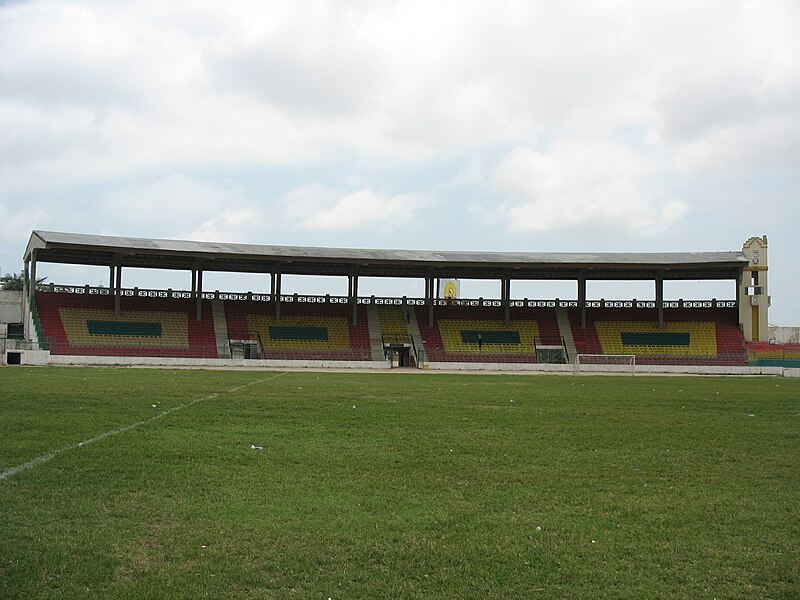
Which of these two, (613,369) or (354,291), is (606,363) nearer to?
(613,369)

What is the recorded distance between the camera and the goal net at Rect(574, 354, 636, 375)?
48.1m

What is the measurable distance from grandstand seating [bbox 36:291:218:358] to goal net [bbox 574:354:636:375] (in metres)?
25.0

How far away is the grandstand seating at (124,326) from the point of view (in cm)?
4581

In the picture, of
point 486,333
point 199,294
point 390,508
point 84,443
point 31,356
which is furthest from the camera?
point 486,333

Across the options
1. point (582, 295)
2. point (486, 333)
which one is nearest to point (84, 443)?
point (486, 333)

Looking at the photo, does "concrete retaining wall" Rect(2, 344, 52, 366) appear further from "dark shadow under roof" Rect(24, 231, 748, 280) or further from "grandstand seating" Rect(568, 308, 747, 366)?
"grandstand seating" Rect(568, 308, 747, 366)

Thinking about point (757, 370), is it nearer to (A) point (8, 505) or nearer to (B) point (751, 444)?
(B) point (751, 444)

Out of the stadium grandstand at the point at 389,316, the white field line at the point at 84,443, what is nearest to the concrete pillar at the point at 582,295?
the stadium grandstand at the point at 389,316

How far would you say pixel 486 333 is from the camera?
55.4m

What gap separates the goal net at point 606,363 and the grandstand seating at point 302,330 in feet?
Result: 48.6

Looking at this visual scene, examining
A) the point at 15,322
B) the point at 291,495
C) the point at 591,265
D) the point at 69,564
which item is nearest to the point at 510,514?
the point at 291,495

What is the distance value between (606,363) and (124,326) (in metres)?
32.7

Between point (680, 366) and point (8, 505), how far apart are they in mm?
47981

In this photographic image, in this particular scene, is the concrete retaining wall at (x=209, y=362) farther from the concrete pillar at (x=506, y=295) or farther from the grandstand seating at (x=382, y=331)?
the concrete pillar at (x=506, y=295)
